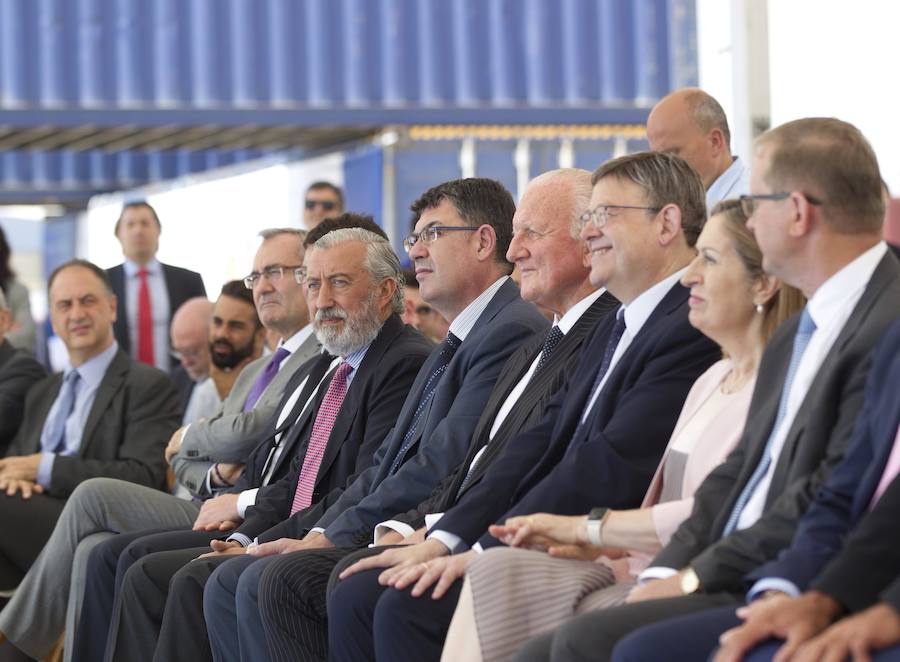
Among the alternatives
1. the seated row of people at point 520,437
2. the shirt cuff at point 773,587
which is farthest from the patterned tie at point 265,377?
the shirt cuff at point 773,587

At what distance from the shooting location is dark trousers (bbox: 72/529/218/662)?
5410 millimetres

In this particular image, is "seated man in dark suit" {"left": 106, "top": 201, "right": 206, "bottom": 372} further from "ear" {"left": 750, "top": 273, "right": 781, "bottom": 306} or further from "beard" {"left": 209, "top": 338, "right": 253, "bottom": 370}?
"ear" {"left": 750, "top": 273, "right": 781, "bottom": 306}

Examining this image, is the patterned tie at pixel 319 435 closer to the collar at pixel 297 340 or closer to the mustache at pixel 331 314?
the mustache at pixel 331 314

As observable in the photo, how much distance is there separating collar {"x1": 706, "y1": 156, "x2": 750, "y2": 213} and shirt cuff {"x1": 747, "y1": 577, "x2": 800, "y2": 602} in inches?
120

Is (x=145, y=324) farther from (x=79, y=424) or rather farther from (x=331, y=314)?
(x=331, y=314)

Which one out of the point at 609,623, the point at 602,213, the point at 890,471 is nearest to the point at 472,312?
the point at 602,213

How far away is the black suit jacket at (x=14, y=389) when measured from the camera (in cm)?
707

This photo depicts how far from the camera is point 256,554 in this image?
4.82 meters

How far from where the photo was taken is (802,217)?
306 centimetres

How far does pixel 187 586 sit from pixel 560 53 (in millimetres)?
9553

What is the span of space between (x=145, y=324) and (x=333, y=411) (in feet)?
11.8

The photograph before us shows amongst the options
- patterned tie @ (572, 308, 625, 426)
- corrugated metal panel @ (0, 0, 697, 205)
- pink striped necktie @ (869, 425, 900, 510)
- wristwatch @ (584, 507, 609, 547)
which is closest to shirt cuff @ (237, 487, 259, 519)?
patterned tie @ (572, 308, 625, 426)

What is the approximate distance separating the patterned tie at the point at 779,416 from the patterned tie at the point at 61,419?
4.22 m

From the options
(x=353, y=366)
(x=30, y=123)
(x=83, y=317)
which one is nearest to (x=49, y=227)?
(x=30, y=123)
